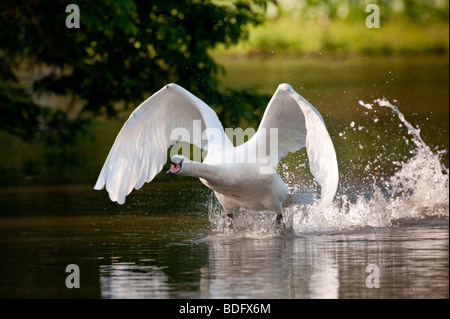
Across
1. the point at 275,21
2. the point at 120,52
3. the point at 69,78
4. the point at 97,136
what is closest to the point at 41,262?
the point at 120,52

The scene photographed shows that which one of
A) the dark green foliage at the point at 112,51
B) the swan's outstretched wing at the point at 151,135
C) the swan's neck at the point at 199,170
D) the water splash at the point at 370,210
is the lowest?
the water splash at the point at 370,210

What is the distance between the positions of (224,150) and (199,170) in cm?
78

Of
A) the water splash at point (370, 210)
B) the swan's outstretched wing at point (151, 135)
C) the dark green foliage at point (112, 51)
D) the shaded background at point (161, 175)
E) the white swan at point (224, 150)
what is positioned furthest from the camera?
the dark green foliage at point (112, 51)

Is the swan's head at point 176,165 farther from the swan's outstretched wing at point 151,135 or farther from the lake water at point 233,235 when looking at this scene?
the swan's outstretched wing at point 151,135

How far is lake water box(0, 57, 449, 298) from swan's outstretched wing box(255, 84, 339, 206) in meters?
0.72

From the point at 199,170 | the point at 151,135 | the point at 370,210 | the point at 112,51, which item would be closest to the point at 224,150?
the point at 199,170

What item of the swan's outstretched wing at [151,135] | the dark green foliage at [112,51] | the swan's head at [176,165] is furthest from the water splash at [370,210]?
the dark green foliage at [112,51]

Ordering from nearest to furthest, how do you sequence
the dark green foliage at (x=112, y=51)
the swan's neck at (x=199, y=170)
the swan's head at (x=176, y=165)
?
1. the swan's head at (x=176, y=165)
2. the swan's neck at (x=199, y=170)
3. the dark green foliage at (x=112, y=51)

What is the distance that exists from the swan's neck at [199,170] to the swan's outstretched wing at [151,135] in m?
0.80

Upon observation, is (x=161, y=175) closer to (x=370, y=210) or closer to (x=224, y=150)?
(x=370, y=210)

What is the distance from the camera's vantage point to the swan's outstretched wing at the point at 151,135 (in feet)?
39.0

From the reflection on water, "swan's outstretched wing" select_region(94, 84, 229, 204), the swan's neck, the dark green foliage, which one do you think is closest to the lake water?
the reflection on water

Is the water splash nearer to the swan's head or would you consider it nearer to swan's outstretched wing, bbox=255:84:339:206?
swan's outstretched wing, bbox=255:84:339:206

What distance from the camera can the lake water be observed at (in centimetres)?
954
